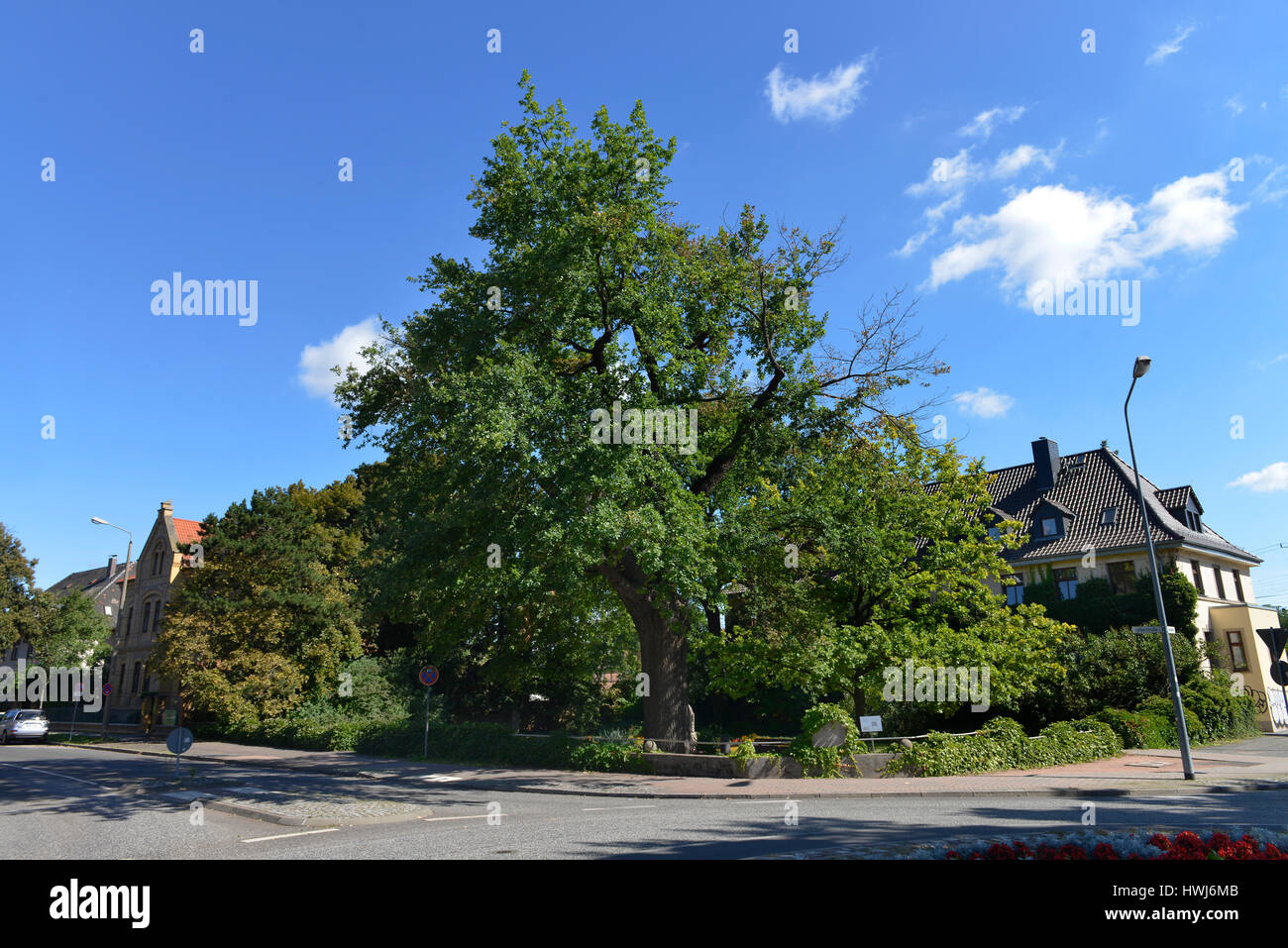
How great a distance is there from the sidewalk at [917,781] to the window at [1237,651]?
37.1ft

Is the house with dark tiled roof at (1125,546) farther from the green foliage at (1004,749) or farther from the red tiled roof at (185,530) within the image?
the red tiled roof at (185,530)

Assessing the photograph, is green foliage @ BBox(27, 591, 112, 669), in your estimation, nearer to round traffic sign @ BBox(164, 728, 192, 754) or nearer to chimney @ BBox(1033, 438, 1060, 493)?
round traffic sign @ BBox(164, 728, 192, 754)

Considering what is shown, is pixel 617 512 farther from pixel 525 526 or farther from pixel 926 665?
pixel 926 665

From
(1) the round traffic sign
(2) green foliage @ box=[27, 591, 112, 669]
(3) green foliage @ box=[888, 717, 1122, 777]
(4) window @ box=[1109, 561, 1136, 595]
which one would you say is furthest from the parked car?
(4) window @ box=[1109, 561, 1136, 595]

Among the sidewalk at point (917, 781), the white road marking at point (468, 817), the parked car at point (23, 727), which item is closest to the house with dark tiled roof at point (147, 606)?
the parked car at point (23, 727)

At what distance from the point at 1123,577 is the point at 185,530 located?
175 feet

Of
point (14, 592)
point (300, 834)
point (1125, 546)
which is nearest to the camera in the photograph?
point (300, 834)

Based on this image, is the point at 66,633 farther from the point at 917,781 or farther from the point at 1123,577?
the point at 1123,577

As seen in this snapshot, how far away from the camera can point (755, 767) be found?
17422mm

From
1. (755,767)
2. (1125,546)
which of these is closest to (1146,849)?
(755,767)

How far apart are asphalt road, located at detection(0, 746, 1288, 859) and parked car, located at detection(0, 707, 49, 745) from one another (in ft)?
88.2
